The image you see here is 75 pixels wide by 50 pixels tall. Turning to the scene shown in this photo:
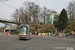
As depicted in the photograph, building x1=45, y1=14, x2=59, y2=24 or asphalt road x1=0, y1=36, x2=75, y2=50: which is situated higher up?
building x1=45, y1=14, x2=59, y2=24

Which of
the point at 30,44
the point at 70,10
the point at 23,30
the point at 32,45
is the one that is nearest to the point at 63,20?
the point at 70,10

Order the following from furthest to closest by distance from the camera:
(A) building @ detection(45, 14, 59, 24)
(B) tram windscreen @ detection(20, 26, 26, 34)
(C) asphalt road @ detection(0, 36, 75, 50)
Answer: (A) building @ detection(45, 14, 59, 24), (B) tram windscreen @ detection(20, 26, 26, 34), (C) asphalt road @ detection(0, 36, 75, 50)

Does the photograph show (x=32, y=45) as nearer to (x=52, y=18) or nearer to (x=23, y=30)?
(x=23, y=30)

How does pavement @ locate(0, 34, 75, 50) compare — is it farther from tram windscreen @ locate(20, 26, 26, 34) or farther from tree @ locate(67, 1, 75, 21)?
tree @ locate(67, 1, 75, 21)

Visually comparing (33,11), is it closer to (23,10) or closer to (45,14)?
(23,10)

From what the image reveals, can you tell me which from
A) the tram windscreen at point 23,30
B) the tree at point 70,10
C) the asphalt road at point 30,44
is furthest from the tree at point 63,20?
the tram windscreen at point 23,30

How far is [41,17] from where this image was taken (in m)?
66.1

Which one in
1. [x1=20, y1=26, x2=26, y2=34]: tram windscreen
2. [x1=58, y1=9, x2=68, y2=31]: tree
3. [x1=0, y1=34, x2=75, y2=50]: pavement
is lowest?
[x1=0, y1=34, x2=75, y2=50]: pavement

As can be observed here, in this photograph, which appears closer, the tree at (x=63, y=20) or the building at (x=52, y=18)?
the tree at (x=63, y=20)

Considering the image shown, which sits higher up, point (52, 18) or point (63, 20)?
point (52, 18)

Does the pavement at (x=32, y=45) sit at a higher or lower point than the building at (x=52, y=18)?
lower

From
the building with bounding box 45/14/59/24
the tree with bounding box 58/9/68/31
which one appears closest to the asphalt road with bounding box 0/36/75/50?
the tree with bounding box 58/9/68/31

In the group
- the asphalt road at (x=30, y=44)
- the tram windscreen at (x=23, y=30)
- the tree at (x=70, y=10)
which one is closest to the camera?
the asphalt road at (x=30, y=44)

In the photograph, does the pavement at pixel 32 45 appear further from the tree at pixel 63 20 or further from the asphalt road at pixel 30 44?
the tree at pixel 63 20
